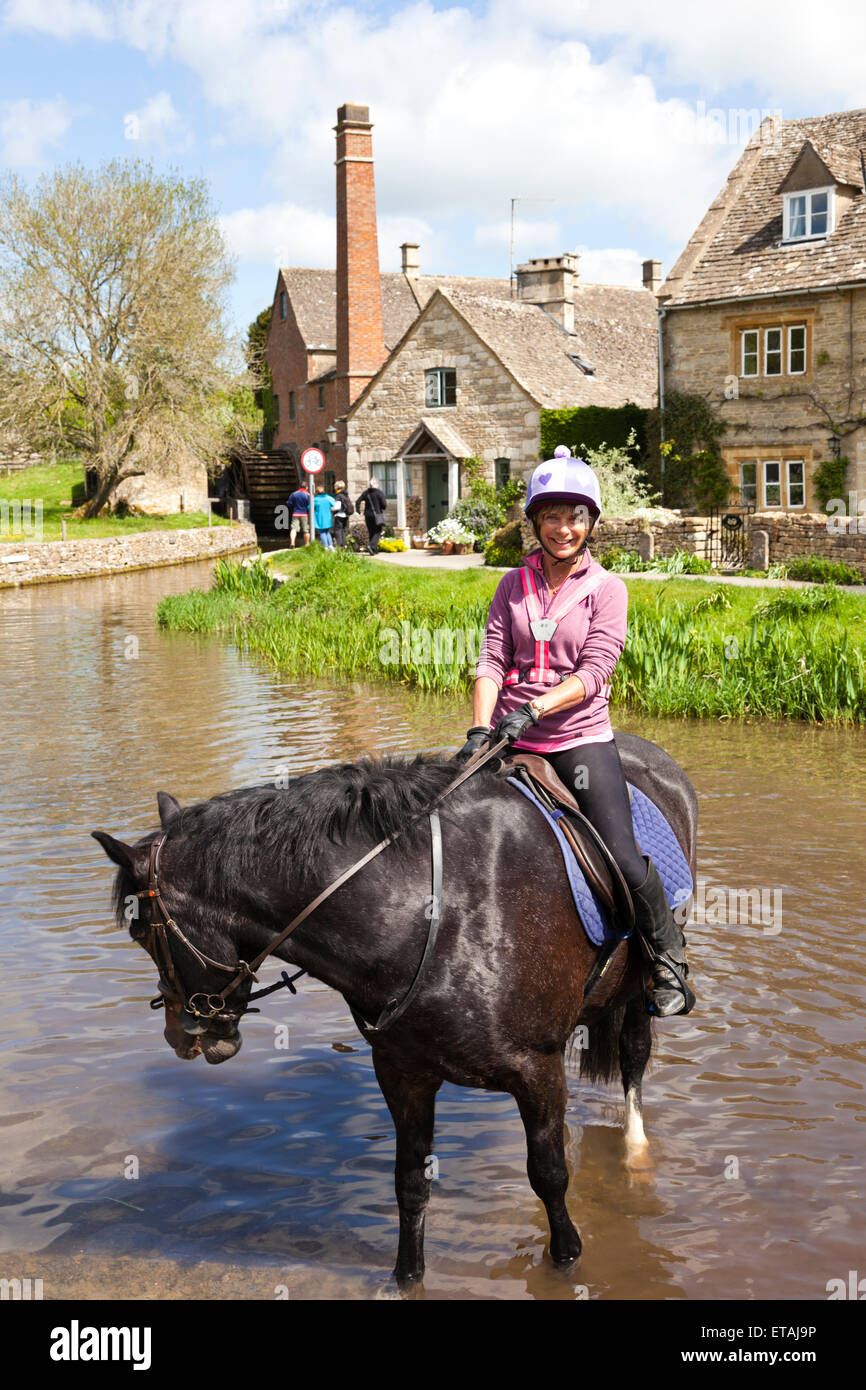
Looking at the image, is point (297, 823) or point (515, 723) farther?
point (515, 723)

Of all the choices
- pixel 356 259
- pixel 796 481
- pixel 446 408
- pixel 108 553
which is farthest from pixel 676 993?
pixel 356 259

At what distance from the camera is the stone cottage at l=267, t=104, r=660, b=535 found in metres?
37.5

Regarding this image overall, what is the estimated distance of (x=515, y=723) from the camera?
4180 mm

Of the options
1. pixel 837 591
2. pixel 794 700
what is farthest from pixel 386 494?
pixel 794 700

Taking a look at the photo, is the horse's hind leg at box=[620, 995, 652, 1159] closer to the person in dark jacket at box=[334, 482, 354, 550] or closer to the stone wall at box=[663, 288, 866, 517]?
the stone wall at box=[663, 288, 866, 517]

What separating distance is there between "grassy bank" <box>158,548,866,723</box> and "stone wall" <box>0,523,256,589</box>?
45.3 feet

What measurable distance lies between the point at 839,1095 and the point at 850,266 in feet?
89.0

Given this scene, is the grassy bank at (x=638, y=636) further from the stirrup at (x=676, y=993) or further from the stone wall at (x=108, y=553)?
the stone wall at (x=108, y=553)

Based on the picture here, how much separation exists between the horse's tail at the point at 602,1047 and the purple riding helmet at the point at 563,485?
7.10 feet

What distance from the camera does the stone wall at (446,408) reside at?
36750 mm

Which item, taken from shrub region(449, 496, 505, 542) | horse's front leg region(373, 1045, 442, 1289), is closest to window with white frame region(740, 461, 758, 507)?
shrub region(449, 496, 505, 542)

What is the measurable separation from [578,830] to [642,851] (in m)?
0.49

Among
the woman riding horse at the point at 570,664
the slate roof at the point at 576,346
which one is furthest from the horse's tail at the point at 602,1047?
the slate roof at the point at 576,346

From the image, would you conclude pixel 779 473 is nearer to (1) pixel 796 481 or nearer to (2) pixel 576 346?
(1) pixel 796 481
